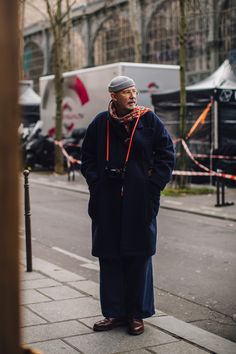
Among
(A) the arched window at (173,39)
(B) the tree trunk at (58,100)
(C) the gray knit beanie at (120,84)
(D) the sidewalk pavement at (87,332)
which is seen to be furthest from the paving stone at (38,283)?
(A) the arched window at (173,39)

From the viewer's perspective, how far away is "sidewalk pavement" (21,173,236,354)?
14.7 ft

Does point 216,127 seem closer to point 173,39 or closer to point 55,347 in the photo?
point 55,347

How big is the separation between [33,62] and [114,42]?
40.7 feet

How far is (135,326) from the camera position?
15.8ft

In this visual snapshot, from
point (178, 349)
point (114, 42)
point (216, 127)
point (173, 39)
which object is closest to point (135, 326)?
point (178, 349)

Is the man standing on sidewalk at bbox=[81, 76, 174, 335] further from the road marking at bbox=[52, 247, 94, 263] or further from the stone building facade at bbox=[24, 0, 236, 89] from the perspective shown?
the stone building facade at bbox=[24, 0, 236, 89]

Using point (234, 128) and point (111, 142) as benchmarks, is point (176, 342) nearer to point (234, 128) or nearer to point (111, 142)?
point (111, 142)

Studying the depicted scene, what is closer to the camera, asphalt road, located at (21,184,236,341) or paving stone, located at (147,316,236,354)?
paving stone, located at (147,316,236,354)

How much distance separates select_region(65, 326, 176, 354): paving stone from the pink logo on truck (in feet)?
60.5

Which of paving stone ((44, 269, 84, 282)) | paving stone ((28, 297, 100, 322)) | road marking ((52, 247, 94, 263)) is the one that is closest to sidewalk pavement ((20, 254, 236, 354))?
paving stone ((28, 297, 100, 322))

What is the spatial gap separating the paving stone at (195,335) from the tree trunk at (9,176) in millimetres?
3130

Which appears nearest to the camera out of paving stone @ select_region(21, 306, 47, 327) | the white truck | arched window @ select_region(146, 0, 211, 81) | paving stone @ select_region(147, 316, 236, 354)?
paving stone @ select_region(147, 316, 236, 354)

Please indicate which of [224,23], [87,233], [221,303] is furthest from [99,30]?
[221,303]

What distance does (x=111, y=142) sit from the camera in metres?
4.82
